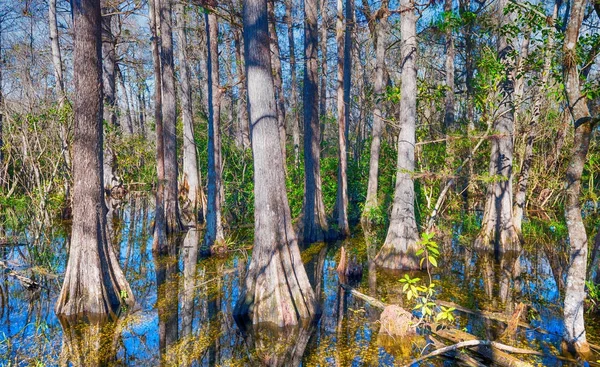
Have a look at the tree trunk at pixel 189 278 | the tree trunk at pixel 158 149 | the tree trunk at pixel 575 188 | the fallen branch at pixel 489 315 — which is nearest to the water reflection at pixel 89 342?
the tree trunk at pixel 189 278

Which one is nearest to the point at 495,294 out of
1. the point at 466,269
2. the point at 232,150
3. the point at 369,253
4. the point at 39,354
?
the point at 466,269

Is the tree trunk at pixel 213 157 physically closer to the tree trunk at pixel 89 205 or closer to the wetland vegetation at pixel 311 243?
the wetland vegetation at pixel 311 243

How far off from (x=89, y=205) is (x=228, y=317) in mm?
2562

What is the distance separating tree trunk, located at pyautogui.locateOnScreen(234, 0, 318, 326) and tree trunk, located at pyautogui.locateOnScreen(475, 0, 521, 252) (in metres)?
5.70

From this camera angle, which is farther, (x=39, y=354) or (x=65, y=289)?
(x=65, y=289)

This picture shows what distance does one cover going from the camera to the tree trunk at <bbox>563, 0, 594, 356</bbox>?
4.31 m

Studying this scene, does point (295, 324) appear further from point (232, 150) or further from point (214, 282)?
point (232, 150)

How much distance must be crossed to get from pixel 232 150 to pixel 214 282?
734cm

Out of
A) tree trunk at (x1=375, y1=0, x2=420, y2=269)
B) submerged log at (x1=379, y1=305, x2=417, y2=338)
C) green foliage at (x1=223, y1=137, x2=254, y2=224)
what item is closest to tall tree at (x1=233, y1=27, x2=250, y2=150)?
green foliage at (x1=223, y1=137, x2=254, y2=224)

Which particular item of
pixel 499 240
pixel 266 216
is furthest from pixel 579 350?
pixel 499 240

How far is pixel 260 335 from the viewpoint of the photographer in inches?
219

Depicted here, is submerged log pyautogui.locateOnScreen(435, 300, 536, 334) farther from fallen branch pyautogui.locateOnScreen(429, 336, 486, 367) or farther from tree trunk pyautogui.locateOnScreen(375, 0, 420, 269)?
tree trunk pyautogui.locateOnScreen(375, 0, 420, 269)

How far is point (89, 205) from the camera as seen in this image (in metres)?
6.38

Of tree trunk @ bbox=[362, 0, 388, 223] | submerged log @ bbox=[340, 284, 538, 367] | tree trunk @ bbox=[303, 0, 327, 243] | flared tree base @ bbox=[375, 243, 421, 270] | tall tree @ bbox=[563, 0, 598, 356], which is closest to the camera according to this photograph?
tall tree @ bbox=[563, 0, 598, 356]
